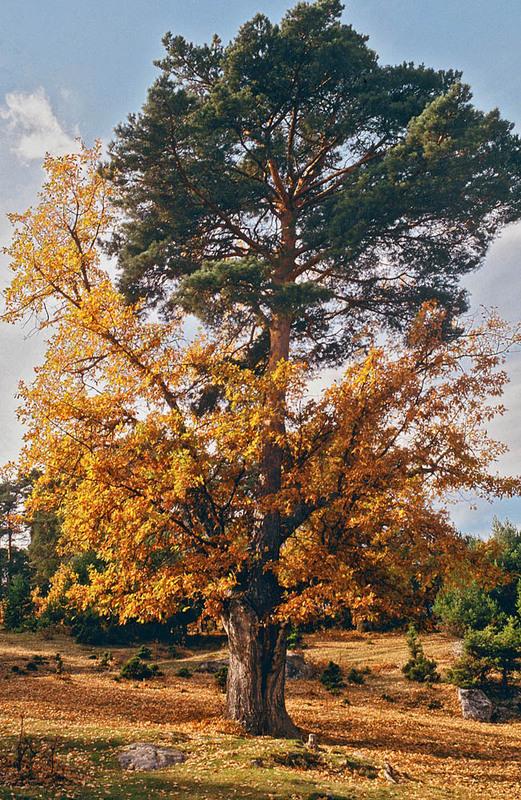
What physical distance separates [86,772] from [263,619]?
5.40m

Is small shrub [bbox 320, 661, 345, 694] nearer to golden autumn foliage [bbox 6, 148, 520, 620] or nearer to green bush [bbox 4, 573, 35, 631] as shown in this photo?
golden autumn foliage [bbox 6, 148, 520, 620]

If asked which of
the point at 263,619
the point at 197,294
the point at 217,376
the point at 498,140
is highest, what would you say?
the point at 498,140

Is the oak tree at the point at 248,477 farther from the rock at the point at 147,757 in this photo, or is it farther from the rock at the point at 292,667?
the rock at the point at 292,667

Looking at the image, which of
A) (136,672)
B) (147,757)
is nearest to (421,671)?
(136,672)

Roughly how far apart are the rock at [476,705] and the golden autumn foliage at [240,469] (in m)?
9.86

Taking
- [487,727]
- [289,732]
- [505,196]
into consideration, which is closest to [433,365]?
[505,196]

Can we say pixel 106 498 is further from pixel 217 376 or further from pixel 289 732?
pixel 289 732

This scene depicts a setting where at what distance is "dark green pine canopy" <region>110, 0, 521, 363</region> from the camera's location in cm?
1532

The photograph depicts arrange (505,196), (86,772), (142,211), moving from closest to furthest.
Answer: (86,772), (505,196), (142,211)

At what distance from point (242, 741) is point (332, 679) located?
12.6m

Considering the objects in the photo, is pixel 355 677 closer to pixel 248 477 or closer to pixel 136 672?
pixel 136 672

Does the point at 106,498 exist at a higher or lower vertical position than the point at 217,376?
lower

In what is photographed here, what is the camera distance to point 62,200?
54.8 ft

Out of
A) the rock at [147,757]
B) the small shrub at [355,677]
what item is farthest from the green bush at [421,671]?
the rock at [147,757]
